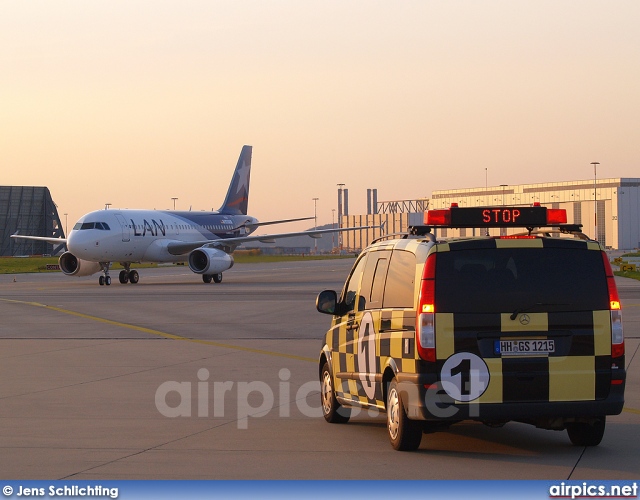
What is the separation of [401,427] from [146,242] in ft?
137

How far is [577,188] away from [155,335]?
12662cm

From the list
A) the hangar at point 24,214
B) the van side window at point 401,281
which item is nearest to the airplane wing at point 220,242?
the van side window at point 401,281

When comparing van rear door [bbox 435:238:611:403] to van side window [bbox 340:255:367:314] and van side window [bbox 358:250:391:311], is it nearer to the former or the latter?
van side window [bbox 358:250:391:311]

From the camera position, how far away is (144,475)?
8164 mm

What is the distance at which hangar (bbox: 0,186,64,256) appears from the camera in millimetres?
136500

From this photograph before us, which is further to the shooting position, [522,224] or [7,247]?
[7,247]

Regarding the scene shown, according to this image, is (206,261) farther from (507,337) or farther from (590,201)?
(590,201)

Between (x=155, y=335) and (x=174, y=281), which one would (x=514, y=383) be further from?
(x=174, y=281)

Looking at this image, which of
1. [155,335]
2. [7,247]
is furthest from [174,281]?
[7,247]
